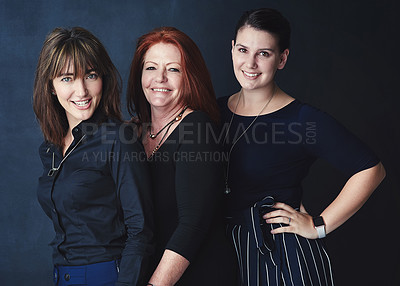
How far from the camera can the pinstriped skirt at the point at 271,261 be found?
6.71 feet

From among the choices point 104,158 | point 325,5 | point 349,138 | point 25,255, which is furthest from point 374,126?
point 25,255

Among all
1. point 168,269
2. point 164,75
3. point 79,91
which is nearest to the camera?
point 168,269

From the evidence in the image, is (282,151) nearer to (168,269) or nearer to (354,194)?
(354,194)

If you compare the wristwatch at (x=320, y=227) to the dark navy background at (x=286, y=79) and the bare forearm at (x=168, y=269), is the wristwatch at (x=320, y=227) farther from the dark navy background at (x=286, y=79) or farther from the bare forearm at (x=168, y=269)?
the dark navy background at (x=286, y=79)

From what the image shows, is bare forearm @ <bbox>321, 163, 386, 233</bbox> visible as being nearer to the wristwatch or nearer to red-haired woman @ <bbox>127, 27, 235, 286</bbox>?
the wristwatch

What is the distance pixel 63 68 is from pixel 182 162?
0.58 meters

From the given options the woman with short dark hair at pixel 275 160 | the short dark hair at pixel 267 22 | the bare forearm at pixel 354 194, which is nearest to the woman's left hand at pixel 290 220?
the woman with short dark hair at pixel 275 160

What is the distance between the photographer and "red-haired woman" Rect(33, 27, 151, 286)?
5.74ft

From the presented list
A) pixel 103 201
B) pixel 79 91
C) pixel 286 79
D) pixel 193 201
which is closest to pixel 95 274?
pixel 103 201

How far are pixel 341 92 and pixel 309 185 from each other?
69 centimetres

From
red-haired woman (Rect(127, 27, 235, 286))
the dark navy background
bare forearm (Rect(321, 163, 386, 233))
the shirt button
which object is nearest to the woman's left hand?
bare forearm (Rect(321, 163, 386, 233))

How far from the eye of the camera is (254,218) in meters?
2.08

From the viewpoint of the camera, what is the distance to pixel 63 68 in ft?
6.02

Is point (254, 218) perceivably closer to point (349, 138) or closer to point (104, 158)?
point (349, 138)
